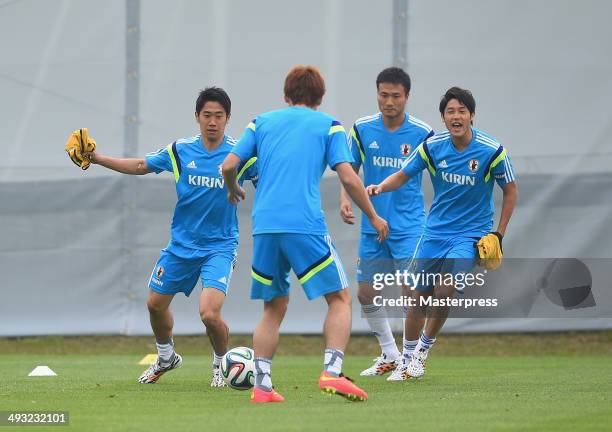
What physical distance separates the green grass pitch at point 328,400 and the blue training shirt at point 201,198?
1.10 m

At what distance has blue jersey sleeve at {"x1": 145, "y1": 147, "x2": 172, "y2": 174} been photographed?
898 cm

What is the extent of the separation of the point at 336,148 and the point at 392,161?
3.02 m

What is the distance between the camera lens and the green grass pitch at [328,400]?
5.97 meters

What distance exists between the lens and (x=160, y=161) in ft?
29.6

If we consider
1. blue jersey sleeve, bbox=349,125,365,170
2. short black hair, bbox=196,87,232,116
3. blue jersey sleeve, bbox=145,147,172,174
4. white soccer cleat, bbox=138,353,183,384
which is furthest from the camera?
blue jersey sleeve, bbox=349,125,365,170

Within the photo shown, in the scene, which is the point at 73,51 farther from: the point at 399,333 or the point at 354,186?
the point at 354,186

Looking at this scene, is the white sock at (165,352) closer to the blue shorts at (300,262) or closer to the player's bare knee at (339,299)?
the blue shorts at (300,262)

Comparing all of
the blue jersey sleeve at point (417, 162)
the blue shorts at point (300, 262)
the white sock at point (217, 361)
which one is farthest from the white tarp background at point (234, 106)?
the blue shorts at point (300, 262)

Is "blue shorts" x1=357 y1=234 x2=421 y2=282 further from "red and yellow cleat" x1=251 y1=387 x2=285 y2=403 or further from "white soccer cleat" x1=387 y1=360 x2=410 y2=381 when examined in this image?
"red and yellow cleat" x1=251 y1=387 x2=285 y2=403

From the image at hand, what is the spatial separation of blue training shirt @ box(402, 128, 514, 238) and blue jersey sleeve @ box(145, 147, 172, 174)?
1.85 metres

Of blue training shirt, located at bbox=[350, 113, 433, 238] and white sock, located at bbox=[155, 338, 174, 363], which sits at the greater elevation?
blue training shirt, located at bbox=[350, 113, 433, 238]

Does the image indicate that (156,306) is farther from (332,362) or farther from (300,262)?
(332,362)

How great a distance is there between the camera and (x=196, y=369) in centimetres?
1120

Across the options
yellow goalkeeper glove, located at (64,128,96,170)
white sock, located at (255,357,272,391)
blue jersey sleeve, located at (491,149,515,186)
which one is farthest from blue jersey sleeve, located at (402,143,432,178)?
white sock, located at (255,357,272,391)
